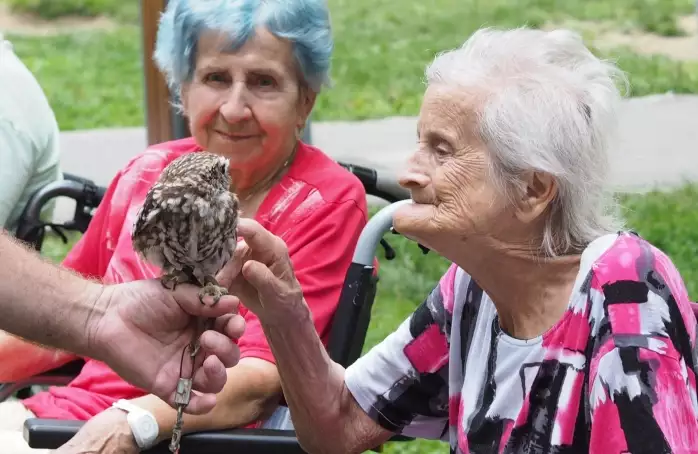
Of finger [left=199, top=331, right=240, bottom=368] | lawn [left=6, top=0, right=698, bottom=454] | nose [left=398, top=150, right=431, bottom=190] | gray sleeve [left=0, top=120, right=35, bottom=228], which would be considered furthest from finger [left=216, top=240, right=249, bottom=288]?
lawn [left=6, top=0, right=698, bottom=454]

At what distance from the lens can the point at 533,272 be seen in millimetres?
2061

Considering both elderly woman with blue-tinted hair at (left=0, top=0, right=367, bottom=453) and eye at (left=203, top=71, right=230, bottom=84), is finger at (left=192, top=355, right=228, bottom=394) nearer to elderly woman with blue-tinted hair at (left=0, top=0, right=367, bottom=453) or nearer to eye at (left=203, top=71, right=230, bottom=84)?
elderly woman with blue-tinted hair at (left=0, top=0, right=367, bottom=453)

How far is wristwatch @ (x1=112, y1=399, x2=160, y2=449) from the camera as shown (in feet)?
8.03

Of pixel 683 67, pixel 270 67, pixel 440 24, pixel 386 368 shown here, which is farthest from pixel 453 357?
pixel 440 24

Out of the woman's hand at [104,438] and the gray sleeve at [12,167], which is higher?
the gray sleeve at [12,167]

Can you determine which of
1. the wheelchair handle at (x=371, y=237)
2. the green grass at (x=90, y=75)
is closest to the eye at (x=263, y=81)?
the wheelchair handle at (x=371, y=237)

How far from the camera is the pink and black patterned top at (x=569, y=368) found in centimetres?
182

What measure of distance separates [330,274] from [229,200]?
0.90 meters

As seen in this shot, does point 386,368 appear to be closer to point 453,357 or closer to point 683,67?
point 453,357

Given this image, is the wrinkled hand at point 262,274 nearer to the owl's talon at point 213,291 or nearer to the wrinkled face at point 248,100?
the owl's talon at point 213,291

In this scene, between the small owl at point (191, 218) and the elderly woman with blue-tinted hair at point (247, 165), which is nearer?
the small owl at point (191, 218)

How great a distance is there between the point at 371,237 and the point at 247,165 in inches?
17.4

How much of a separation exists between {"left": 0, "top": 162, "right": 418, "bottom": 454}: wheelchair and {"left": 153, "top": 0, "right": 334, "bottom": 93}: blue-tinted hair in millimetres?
382

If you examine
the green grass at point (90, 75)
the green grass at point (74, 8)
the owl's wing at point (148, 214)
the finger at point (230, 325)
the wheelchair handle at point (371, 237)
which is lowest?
the green grass at point (90, 75)
